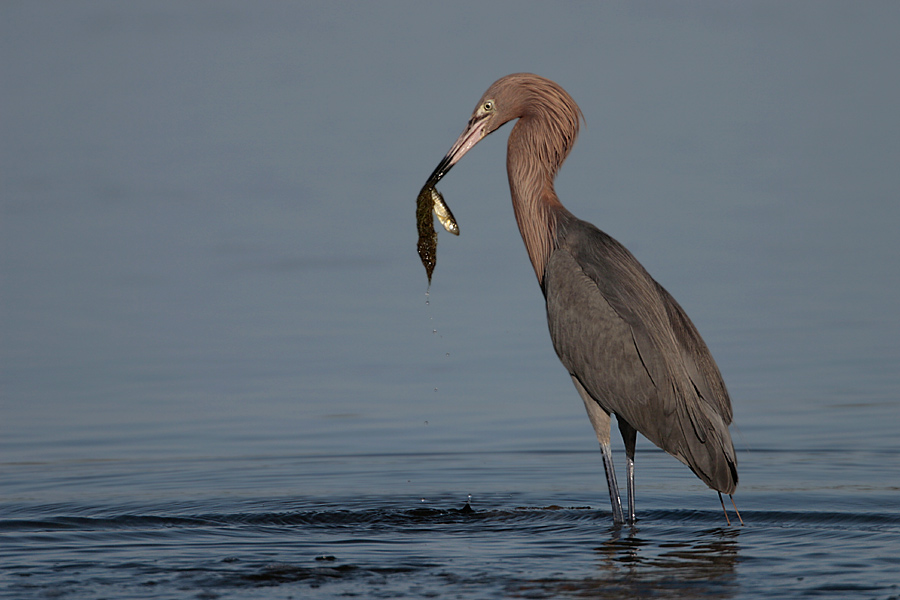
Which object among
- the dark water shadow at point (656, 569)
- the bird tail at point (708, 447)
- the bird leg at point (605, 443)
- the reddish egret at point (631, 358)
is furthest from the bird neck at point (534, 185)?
the dark water shadow at point (656, 569)

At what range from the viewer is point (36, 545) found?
722 cm

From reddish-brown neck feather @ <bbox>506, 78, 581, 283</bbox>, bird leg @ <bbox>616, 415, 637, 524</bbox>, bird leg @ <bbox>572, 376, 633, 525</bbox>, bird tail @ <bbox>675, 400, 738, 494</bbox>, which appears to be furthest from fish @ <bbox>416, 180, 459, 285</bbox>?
bird tail @ <bbox>675, 400, 738, 494</bbox>

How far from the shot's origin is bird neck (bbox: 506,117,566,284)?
27.0 ft

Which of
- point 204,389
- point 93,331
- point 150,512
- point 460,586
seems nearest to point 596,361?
point 460,586

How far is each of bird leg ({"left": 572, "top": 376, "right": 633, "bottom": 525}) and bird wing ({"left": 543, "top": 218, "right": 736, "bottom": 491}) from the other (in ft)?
0.28

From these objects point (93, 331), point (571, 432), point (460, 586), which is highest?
point (93, 331)

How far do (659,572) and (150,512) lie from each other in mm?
3322

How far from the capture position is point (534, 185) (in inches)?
328

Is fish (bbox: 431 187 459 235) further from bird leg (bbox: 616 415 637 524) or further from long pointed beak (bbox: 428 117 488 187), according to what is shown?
bird leg (bbox: 616 415 637 524)

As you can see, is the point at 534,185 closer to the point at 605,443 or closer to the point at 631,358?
the point at 631,358

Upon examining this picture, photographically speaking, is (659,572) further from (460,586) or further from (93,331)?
(93,331)

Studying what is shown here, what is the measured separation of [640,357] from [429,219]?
71.7 inches

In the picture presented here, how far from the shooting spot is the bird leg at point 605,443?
761 centimetres

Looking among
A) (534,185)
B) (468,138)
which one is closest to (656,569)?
(534,185)
